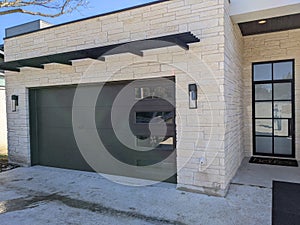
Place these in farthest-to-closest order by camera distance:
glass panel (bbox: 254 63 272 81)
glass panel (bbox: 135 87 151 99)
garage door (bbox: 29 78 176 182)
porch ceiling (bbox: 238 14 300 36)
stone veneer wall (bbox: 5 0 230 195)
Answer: glass panel (bbox: 254 63 272 81)
porch ceiling (bbox: 238 14 300 36)
glass panel (bbox: 135 87 151 99)
garage door (bbox: 29 78 176 182)
stone veneer wall (bbox: 5 0 230 195)

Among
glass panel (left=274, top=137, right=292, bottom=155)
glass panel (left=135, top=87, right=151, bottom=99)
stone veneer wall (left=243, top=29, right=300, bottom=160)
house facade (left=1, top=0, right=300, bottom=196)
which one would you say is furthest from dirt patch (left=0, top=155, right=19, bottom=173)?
glass panel (left=274, top=137, right=292, bottom=155)

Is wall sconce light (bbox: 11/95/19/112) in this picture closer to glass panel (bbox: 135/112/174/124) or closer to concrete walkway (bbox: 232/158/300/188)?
glass panel (bbox: 135/112/174/124)

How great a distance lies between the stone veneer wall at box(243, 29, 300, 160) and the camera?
578cm

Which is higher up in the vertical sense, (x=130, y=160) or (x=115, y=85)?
(x=115, y=85)

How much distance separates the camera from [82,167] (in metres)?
5.51

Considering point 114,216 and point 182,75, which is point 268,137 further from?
point 114,216

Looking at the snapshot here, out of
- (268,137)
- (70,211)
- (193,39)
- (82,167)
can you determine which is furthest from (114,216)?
(268,137)

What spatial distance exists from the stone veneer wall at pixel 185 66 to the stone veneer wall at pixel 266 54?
2959mm

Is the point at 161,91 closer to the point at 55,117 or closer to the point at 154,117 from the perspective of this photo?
the point at 154,117

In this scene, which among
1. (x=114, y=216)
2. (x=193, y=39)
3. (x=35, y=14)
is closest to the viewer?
(x=114, y=216)

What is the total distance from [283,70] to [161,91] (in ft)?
12.0

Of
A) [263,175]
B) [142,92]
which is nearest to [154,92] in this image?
[142,92]

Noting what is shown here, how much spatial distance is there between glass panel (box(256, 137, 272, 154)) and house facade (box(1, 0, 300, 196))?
27 mm

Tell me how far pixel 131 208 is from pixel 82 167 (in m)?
2.48
